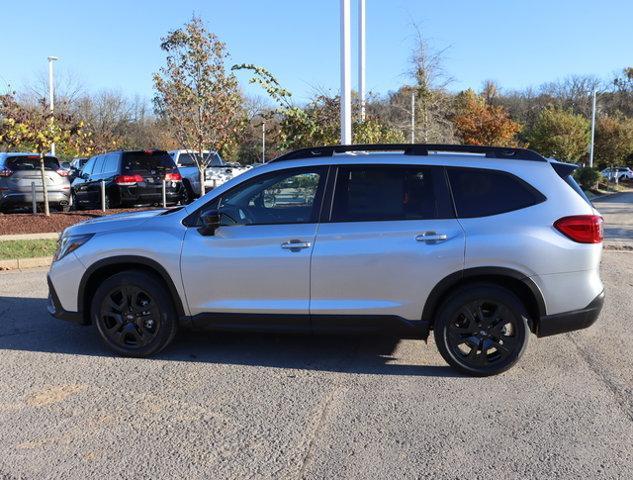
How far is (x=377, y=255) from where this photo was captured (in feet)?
15.0

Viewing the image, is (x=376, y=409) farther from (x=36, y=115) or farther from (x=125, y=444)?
(x=36, y=115)

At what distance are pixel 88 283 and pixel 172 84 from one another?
11908 mm

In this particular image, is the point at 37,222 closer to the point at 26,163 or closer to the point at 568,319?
the point at 26,163

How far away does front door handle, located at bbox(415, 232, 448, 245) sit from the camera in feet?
14.9

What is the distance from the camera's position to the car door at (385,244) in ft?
14.9

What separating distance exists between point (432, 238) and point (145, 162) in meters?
12.5

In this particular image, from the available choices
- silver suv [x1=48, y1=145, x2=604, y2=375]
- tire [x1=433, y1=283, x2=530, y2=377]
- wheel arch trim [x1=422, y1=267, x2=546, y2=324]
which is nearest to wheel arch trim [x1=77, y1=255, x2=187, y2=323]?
silver suv [x1=48, y1=145, x2=604, y2=375]

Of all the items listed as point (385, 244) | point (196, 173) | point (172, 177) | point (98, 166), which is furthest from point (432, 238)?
point (196, 173)

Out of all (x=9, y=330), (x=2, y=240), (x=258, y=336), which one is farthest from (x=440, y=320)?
(x=2, y=240)

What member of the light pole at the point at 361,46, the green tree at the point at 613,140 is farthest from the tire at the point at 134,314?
the green tree at the point at 613,140

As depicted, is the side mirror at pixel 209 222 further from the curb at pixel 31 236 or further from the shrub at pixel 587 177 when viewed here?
the shrub at pixel 587 177

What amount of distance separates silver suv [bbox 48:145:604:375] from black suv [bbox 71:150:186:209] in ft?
35.5

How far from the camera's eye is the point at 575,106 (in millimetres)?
74375

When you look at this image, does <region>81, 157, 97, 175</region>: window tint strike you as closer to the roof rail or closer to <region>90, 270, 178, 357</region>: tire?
<region>90, 270, 178, 357</region>: tire
